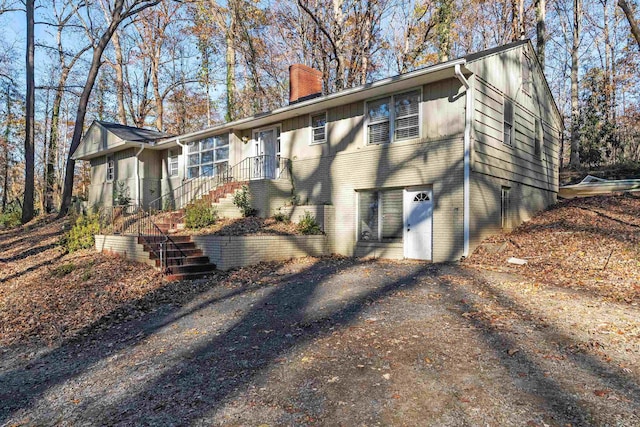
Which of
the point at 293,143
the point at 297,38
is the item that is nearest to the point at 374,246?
the point at 293,143

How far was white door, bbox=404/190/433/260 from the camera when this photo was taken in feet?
36.5

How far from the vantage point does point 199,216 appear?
41.8 feet

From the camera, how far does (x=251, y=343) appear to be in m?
5.53

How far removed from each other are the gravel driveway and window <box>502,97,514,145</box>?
601 cm

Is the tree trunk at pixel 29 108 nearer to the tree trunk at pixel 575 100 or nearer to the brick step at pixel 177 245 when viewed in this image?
the brick step at pixel 177 245

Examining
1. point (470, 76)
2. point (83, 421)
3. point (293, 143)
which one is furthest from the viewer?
point (293, 143)

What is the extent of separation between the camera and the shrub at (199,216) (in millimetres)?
12672

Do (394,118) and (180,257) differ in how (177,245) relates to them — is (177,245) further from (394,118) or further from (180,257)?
(394,118)

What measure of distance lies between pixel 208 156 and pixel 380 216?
831 centimetres

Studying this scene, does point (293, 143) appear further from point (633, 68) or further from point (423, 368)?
point (633, 68)

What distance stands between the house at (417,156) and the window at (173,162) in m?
3.76

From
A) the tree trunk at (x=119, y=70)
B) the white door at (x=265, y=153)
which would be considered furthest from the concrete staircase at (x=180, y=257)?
the tree trunk at (x=119, y=70)

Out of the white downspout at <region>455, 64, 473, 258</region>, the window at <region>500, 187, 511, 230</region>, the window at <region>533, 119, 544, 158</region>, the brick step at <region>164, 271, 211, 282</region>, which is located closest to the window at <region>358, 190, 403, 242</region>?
the white downspout at <region>455, 64, 473, 258</region>

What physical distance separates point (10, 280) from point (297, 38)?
19960 millimetres
